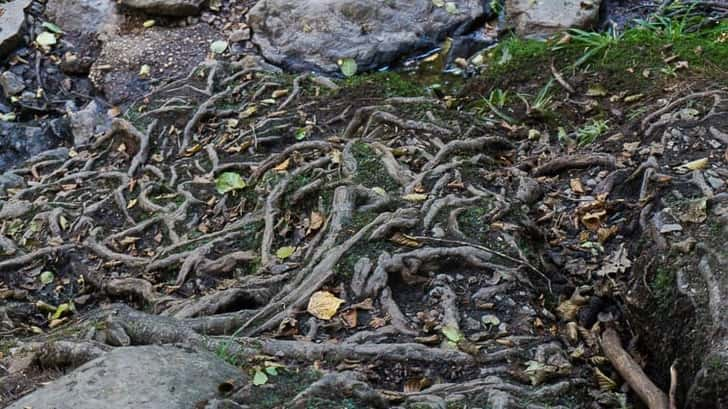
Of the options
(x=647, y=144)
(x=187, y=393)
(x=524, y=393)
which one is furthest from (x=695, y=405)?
(x=647, y=144)

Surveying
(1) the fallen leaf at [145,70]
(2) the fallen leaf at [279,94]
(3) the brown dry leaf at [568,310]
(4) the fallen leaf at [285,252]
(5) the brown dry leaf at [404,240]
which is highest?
(5) the brown dry leaf at [404,240]

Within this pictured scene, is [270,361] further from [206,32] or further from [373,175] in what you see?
[206,32]

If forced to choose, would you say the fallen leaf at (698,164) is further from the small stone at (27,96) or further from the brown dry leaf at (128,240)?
the small stone at (27,96)

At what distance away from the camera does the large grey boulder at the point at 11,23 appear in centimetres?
838

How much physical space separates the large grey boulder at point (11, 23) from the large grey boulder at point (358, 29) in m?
2.49

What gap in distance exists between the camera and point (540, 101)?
6.72 m

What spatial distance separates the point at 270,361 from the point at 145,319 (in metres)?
0.77

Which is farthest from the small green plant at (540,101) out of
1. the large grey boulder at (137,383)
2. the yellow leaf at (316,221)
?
the large grey boulder at (137,383)

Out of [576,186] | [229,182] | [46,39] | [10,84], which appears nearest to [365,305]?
[576,186]

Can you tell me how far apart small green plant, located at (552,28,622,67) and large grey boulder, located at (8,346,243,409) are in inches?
178

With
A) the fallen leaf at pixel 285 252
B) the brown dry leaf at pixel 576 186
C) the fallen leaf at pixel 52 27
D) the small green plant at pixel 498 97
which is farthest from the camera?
the fallen leaf at pixel 52 27

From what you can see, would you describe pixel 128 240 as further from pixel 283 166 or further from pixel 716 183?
pixel 716 183

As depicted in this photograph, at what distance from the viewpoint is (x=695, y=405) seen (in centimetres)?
353

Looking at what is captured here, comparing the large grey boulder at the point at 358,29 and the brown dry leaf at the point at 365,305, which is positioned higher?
the large grey boulder at the point at 358,29
